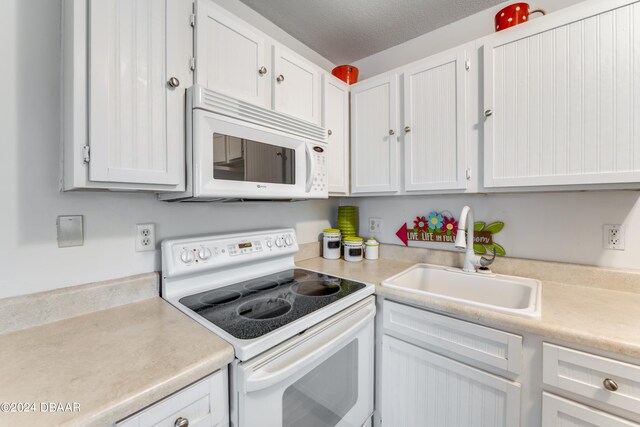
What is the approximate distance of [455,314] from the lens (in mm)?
1088

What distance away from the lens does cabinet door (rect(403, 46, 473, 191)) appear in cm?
139

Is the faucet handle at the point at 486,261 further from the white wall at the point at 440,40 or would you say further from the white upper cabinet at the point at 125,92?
the white upper cabinet at the point at 125,92

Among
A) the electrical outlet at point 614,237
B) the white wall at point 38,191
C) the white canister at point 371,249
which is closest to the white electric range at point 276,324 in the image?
the white wall at point 38,191

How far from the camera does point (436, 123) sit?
147 cm

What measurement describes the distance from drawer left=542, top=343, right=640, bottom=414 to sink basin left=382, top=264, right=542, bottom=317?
247 mm

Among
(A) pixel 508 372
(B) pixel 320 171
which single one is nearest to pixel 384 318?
(A) pixel 508 372

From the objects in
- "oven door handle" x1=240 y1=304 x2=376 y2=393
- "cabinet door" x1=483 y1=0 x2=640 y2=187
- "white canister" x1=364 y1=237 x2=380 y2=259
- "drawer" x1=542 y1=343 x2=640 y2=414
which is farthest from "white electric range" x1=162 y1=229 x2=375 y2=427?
"cabinet door" x1=483 y1=0 x2=640 y2=187

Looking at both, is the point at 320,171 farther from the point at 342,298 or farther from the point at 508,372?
the point at 508,372

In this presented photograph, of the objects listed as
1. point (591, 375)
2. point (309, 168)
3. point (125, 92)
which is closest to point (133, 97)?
point (125, 92)

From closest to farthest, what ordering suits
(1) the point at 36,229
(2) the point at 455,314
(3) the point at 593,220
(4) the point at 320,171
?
(1) the point at 36,229
(2) the point at 455,314
(3) the point at 593,220
(4) the point at 320,171

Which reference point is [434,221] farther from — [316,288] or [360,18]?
[360,18]

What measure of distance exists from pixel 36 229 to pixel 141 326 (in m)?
0.49

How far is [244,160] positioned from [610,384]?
56.6 inches

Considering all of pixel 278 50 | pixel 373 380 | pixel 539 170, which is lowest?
pixel 373 380
